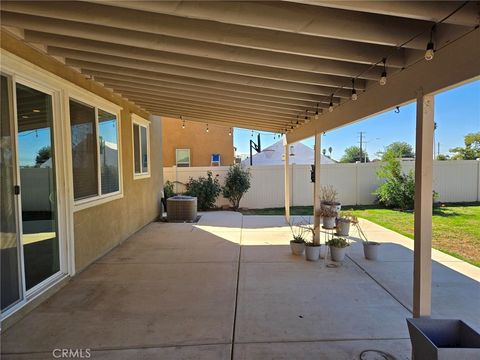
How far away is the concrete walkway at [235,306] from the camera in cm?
252

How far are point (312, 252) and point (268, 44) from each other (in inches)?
122

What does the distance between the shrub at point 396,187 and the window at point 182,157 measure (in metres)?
7.62

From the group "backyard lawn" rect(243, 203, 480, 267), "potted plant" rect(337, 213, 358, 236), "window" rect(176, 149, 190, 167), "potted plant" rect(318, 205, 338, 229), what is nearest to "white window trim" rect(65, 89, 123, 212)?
"potted plant" rect(318, 205, 338, 229)

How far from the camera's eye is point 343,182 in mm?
11102

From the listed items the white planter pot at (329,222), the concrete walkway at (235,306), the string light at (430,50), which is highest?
the string light at (430,50)

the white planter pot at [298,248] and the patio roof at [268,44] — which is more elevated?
the patio roof at [268,44]

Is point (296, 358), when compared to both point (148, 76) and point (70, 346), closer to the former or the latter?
point (70, 346)

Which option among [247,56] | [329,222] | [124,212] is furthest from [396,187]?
[247,56]

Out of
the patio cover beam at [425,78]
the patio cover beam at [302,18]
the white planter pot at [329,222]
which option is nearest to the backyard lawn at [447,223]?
the white planter pot at [329,222]

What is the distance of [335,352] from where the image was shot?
243 centimetres

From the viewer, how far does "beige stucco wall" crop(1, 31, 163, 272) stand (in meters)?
3.52

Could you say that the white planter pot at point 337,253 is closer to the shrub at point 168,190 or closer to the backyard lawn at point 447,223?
the backyard lawn at point 447,223

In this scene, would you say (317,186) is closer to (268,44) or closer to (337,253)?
(337,253)

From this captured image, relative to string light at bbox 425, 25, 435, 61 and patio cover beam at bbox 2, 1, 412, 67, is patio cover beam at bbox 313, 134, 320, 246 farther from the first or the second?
string light at bbox 425, 25, 435, 61
